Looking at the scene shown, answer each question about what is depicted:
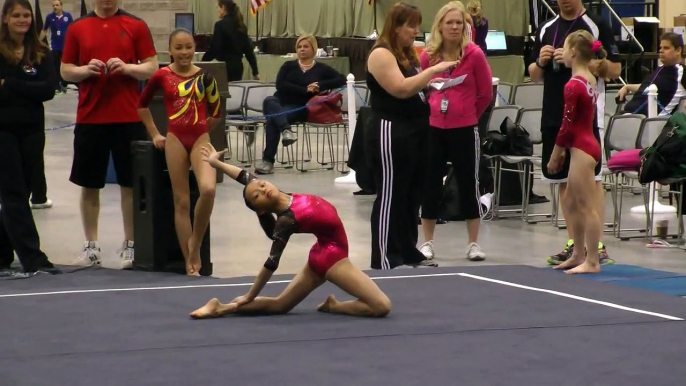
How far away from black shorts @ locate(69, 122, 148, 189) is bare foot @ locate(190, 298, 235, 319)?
2178mm

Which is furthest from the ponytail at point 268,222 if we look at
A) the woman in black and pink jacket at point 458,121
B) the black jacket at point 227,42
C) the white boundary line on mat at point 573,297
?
the black jacket at point 227,42

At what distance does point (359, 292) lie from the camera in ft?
18.0

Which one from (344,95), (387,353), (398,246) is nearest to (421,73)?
(398,246)

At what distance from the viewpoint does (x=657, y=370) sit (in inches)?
178

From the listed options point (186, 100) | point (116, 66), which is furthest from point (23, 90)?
point (186, 100)

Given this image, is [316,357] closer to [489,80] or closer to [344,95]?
[489,80]

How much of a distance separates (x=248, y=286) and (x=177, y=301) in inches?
21.6

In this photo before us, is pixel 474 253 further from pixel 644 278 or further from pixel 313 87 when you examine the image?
pixel 313 87

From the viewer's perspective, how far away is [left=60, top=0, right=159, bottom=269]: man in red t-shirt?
24.1 feet

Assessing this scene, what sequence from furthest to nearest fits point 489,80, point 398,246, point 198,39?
1. point 198,39
2. point 489,80
3. point 398,246

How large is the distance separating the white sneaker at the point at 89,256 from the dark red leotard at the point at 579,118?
2885 millimetres

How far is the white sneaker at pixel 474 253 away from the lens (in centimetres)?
786

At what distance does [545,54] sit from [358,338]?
2952 mm

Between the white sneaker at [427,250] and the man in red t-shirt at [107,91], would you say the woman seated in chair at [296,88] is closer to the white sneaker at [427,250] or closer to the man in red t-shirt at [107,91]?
the white sneaker at [427,250]
